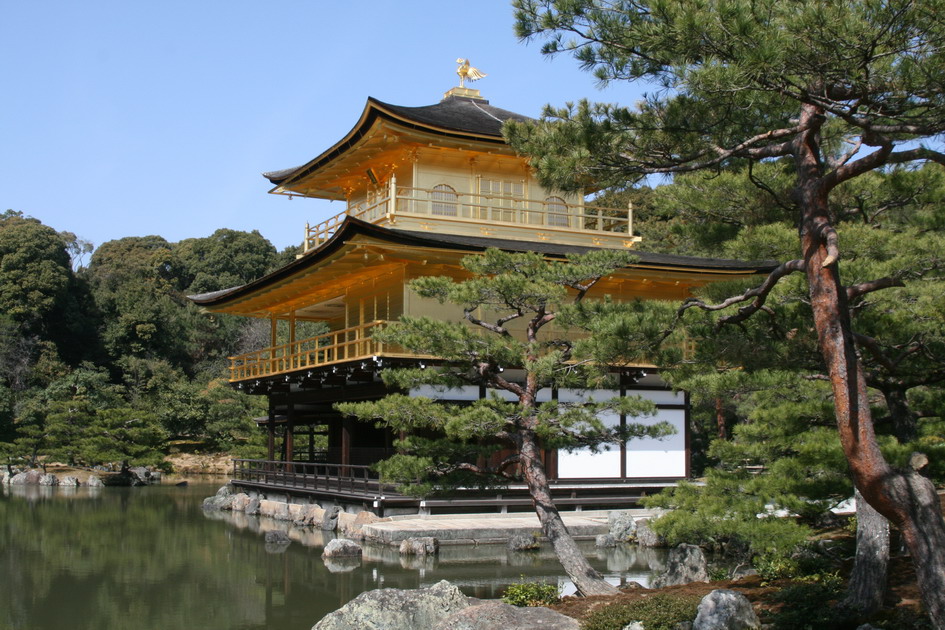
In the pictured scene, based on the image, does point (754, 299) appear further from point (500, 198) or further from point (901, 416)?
point (500, 198)

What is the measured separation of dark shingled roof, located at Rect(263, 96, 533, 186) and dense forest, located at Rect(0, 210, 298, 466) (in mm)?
12127

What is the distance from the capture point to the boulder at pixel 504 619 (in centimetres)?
728

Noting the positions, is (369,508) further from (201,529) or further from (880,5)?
(880,5)

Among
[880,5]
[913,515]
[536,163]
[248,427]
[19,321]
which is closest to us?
[880,5]

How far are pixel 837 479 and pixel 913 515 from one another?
1678mm

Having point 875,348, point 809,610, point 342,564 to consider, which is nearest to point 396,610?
point 809,610

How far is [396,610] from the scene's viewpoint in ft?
26.0

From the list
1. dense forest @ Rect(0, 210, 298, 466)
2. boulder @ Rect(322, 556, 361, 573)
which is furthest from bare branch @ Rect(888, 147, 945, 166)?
dense forest @ Rect(0, 210, 298, 466)

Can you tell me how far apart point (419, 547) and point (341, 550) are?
3.67ft

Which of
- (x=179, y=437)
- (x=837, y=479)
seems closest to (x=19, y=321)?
(x=179, y=437)

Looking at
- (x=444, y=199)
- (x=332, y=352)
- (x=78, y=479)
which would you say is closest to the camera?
(x=444, y=199)

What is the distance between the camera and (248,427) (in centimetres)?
3500

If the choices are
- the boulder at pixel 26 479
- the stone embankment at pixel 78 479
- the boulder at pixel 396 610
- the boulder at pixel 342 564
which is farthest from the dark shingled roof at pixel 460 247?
the boulder at pixel 26 479

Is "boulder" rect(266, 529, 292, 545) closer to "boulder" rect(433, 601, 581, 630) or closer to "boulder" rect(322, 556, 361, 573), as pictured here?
"boulder" rect(322, 556, 361, 573)
